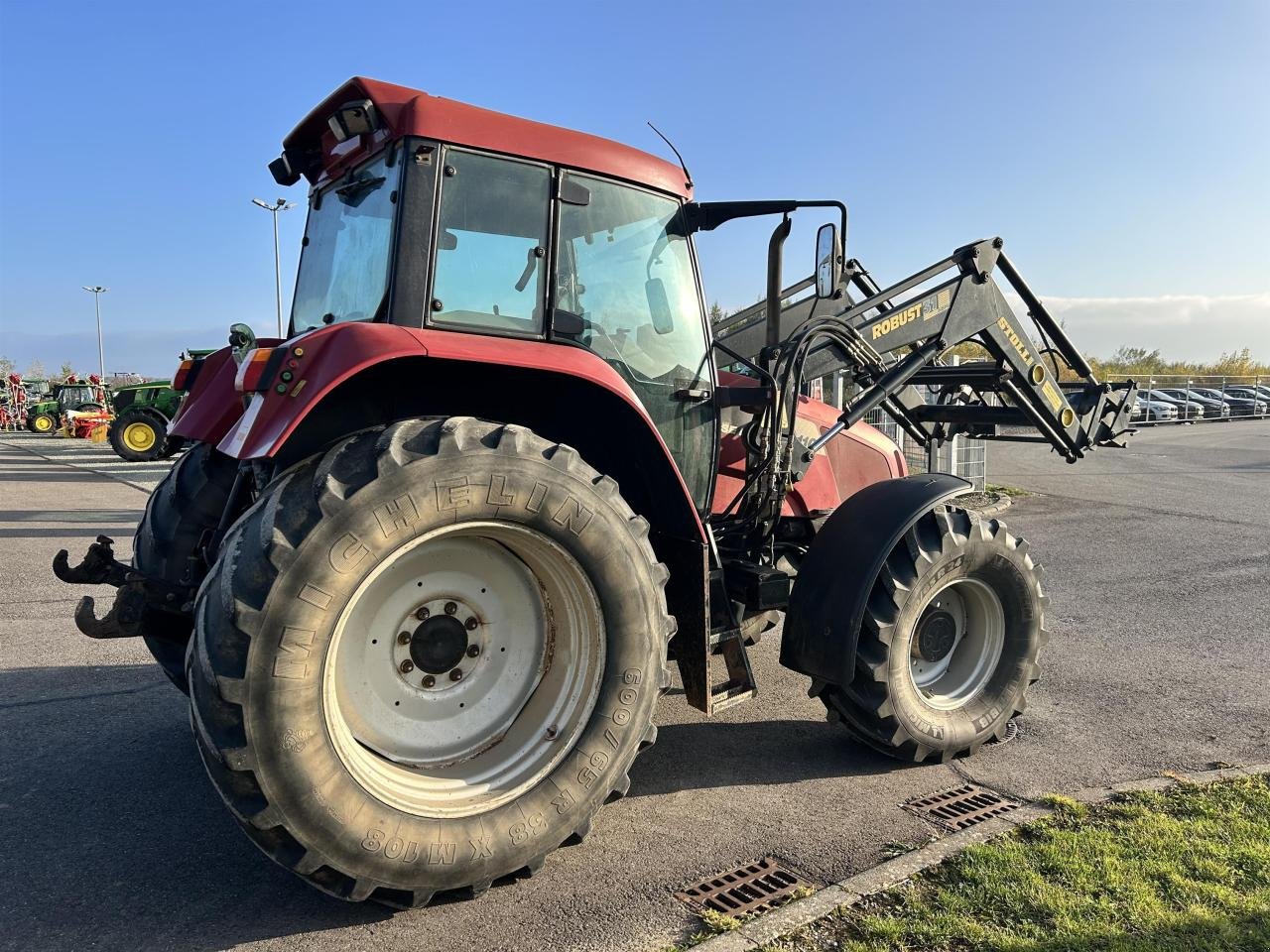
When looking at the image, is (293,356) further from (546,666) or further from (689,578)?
(689,578)

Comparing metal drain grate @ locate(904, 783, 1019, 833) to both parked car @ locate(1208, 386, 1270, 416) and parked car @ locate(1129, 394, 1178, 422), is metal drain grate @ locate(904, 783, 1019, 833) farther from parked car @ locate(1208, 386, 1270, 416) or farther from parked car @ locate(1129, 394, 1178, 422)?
parked car @ locate(1208, 386, 1270, 416)

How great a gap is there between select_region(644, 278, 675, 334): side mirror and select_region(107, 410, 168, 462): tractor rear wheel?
67.7 feet

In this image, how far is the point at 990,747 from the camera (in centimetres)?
425

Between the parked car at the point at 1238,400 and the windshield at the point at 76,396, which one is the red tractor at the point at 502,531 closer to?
the windshield at the point at 76,396

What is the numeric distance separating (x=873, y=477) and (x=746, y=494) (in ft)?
4.91

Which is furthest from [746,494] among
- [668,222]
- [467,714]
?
[467,714]

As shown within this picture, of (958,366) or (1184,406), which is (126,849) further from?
(1184,406)

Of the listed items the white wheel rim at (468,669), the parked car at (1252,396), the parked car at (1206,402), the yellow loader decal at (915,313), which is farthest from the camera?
the parked car at (1252,396)

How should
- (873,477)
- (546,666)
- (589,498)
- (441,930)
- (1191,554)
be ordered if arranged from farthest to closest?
(1191,554) < (873,477) < (546,666) < (589,498) < (441,930)

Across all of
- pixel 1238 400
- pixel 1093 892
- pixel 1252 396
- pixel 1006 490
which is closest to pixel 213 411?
pixel 1093 892

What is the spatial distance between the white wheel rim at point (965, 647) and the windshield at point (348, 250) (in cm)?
296

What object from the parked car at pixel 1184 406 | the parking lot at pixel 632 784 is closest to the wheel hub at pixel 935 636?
the parking lot at pixel 632 784

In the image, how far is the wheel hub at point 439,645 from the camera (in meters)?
3.08

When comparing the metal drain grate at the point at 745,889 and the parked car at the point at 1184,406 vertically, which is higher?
the parked car at the point at 1184,406
